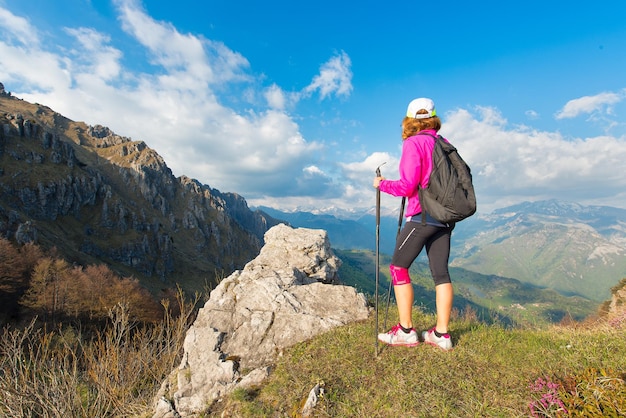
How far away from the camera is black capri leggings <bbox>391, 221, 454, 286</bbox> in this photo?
18.4 ft

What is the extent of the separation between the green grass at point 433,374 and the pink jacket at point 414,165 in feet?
10.6

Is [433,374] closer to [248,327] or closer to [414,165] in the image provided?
[414,165]

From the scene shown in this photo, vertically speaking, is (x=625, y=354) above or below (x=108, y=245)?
above

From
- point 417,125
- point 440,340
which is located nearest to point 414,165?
point 417,125

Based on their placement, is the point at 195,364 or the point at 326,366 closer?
the point at 326,366

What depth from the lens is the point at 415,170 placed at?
17.5ft

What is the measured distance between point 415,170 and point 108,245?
185 m

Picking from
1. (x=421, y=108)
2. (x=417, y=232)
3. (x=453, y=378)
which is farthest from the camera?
(x=421, y=108)

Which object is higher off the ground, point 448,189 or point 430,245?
point 448,189

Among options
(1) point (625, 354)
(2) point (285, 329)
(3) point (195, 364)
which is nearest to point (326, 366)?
(2) point (285, 329)

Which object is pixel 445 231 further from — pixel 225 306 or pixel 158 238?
pixel 158 238

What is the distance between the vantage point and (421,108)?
5766 millimetres

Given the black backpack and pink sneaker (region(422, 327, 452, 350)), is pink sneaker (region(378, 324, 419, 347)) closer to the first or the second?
pink sneaker (region(422, 327, 452, 350))

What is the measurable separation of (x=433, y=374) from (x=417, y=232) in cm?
248
